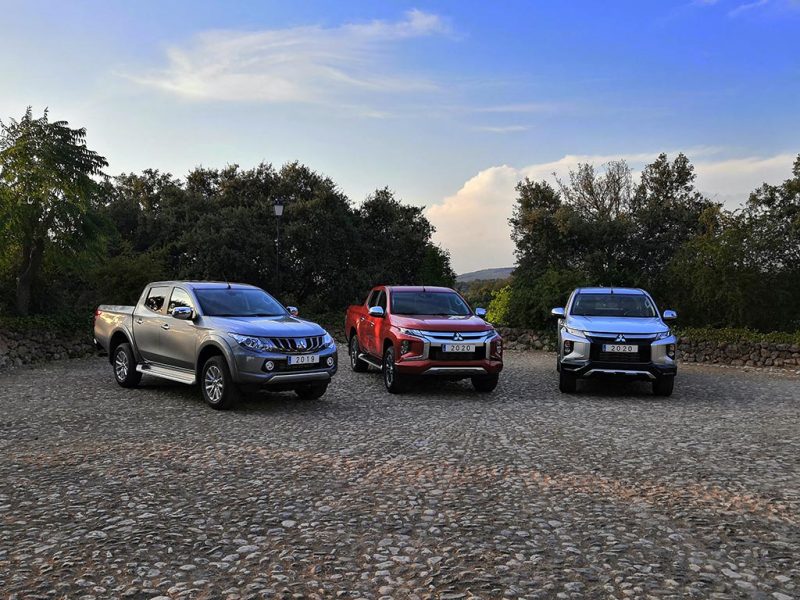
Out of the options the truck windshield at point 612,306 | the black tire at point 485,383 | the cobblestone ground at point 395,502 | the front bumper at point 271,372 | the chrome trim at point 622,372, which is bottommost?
the cobblestone ground at point 395,502

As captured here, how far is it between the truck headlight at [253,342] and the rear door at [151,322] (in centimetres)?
199

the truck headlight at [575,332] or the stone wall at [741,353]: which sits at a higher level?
the truck headlight at [575,332]

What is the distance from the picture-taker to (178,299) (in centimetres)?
1012

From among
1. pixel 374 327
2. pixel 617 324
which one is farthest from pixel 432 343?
pixel 617 324

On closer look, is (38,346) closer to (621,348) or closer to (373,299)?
(373,299)

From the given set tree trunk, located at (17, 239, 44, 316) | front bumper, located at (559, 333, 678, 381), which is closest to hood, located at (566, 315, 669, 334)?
front bumper, located at (559, 333, 678, 381)

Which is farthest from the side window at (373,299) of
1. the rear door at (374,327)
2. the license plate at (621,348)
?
the license plate at (621,348)

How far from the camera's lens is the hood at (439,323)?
10414 millimetres

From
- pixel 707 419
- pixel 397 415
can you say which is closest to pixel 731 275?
pixel 707 419

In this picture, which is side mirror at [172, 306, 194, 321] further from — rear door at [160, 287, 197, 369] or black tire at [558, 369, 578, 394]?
black tire at [558, 369, 578, 394]

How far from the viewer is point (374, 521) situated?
455cm

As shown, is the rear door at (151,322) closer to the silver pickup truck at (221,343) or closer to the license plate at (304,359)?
the silver pickup truck at (221,343)

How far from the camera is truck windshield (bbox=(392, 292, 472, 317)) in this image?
11.5 metres

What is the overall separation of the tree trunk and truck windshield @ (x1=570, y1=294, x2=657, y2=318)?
43.2 feet
